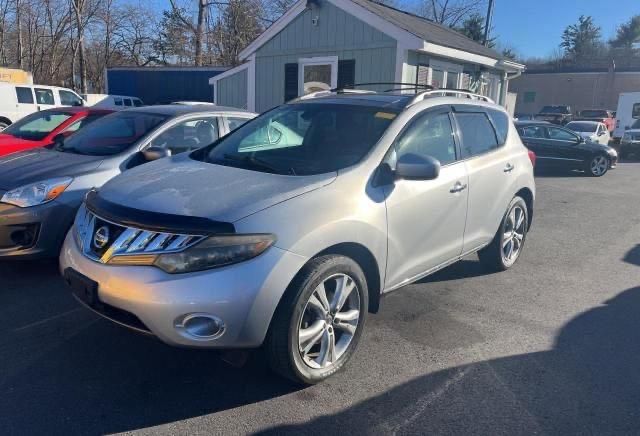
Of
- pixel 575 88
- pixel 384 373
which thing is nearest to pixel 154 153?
pixel 384 373

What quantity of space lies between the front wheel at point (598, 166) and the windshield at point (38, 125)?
502 inches

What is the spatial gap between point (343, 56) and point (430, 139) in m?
9.91

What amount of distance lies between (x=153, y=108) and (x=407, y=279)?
3684 millimetres

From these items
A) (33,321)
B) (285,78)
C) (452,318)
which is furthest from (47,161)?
(285,78)

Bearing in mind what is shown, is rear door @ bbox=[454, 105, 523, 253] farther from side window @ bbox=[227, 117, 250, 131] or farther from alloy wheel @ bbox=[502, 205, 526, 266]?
side window @ bbox=[227, 117, 250, 131]

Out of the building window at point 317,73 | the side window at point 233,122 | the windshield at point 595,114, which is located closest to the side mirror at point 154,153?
the side window at point 233,122

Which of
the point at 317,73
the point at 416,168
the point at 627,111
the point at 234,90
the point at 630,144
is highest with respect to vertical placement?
the point at 317,73

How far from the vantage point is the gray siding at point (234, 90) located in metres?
15.6

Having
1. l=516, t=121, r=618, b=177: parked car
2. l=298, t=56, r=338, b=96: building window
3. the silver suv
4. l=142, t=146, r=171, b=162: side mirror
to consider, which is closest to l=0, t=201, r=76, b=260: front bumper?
l=142, t=146, r=171, b=162: side mirror

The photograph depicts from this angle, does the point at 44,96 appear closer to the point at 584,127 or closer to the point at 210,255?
the point at 210,255

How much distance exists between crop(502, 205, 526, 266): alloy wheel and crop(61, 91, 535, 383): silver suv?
70 centimetres

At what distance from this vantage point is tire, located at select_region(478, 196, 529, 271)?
16.3 feet

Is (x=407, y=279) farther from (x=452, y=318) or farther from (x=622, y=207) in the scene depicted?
(x=622, y=207)

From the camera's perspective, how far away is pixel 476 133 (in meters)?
4.53
